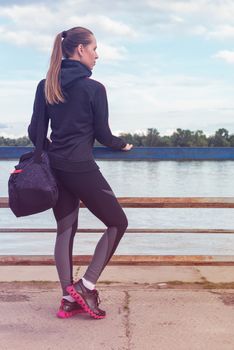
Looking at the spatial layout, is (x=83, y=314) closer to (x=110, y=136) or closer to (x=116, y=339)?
(x=116, y=339)

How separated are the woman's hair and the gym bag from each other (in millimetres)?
119

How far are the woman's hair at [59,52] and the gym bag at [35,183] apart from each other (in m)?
0.12

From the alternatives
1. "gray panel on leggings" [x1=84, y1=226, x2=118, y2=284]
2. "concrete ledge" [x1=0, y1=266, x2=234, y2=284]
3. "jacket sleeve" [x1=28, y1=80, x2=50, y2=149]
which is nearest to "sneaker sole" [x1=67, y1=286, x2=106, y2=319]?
"gray panel on leggings" [x1=84, y1=226, x2=118, y2=284]

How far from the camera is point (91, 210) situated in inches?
170

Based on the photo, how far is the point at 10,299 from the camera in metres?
4.82

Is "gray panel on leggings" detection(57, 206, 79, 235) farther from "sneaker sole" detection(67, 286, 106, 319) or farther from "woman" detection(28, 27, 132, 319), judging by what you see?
"sneaker sole" detection(67, 286, 106, 319)

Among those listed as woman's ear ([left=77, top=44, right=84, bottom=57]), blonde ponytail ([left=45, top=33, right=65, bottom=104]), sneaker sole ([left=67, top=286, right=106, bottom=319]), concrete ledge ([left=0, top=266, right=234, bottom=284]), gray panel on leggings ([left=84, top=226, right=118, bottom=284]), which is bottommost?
concrete ledge ([left=0, top=266, right=234, bottom=284])

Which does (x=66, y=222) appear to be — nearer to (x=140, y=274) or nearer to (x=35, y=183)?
(x=35, y=183)

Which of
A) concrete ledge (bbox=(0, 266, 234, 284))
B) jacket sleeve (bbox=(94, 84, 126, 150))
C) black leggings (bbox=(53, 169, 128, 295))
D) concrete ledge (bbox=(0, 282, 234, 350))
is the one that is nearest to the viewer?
concrete ledge (bbox=(0, 282, 234, 350))

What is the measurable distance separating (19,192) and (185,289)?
5.38ft

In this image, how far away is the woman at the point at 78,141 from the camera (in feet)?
13.5

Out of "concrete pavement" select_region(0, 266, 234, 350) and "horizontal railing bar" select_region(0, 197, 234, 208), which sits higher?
"horizontal railing bar" select_region(0, 197, 234, 208)

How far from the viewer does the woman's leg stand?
4355 mm

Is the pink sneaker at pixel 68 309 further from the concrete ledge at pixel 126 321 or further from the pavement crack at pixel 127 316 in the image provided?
the pavement crack at pixel 127 316
